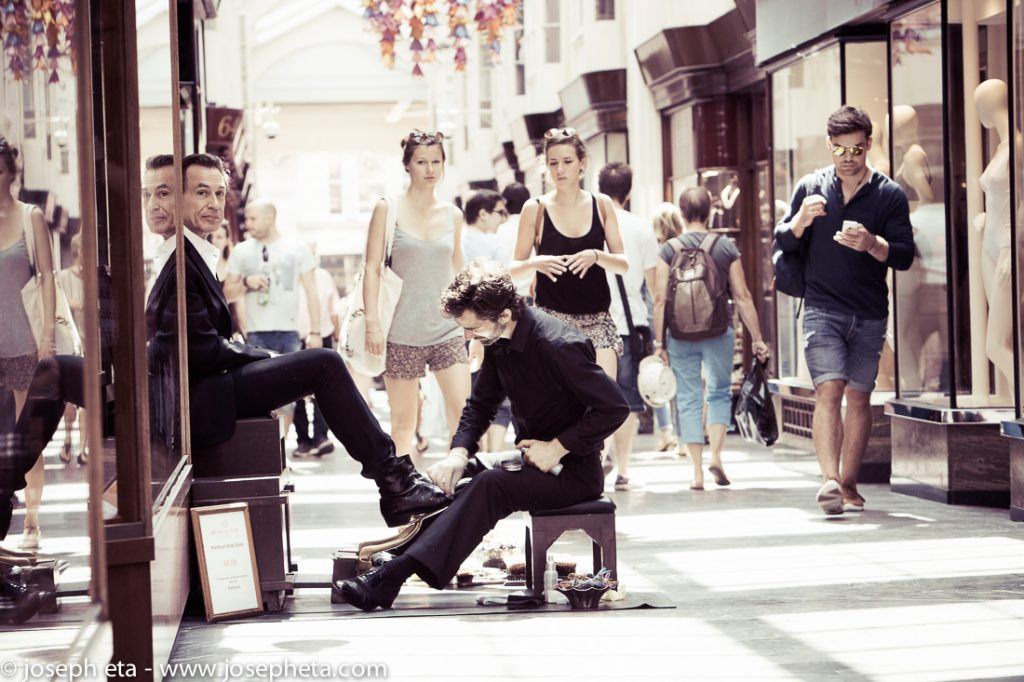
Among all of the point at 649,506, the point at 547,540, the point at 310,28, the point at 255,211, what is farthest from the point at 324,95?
the point at 547,540

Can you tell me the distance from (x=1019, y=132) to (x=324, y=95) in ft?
121

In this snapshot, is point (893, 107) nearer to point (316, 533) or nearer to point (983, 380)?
point (983, 380)

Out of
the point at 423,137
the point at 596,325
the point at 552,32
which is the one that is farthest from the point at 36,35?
the point at 552,32

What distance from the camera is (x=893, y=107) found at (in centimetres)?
905

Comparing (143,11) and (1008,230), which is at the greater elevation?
(143,11)

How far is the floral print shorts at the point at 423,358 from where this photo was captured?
711 cm

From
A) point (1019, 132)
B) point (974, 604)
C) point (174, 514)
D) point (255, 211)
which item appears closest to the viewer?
point (174, 514)

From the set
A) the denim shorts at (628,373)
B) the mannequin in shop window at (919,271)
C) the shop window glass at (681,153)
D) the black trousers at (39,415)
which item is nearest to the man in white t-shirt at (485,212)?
the denim shorts at (628,373)

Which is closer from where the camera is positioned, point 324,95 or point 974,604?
point 974,604

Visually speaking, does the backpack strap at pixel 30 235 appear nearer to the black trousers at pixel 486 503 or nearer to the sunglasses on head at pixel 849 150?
the black trousers at pixel 486 503

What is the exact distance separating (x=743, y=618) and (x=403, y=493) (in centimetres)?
129

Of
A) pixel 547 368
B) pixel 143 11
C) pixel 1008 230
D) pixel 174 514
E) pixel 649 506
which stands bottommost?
pixel 649 506

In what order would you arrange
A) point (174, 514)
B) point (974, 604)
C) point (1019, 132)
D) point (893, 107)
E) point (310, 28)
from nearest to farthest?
point (174, 514), point (974, 604), point (1019, 132), point (893, 107), point (310, 28)

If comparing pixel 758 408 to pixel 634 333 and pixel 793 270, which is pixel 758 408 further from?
pixel 793 270
